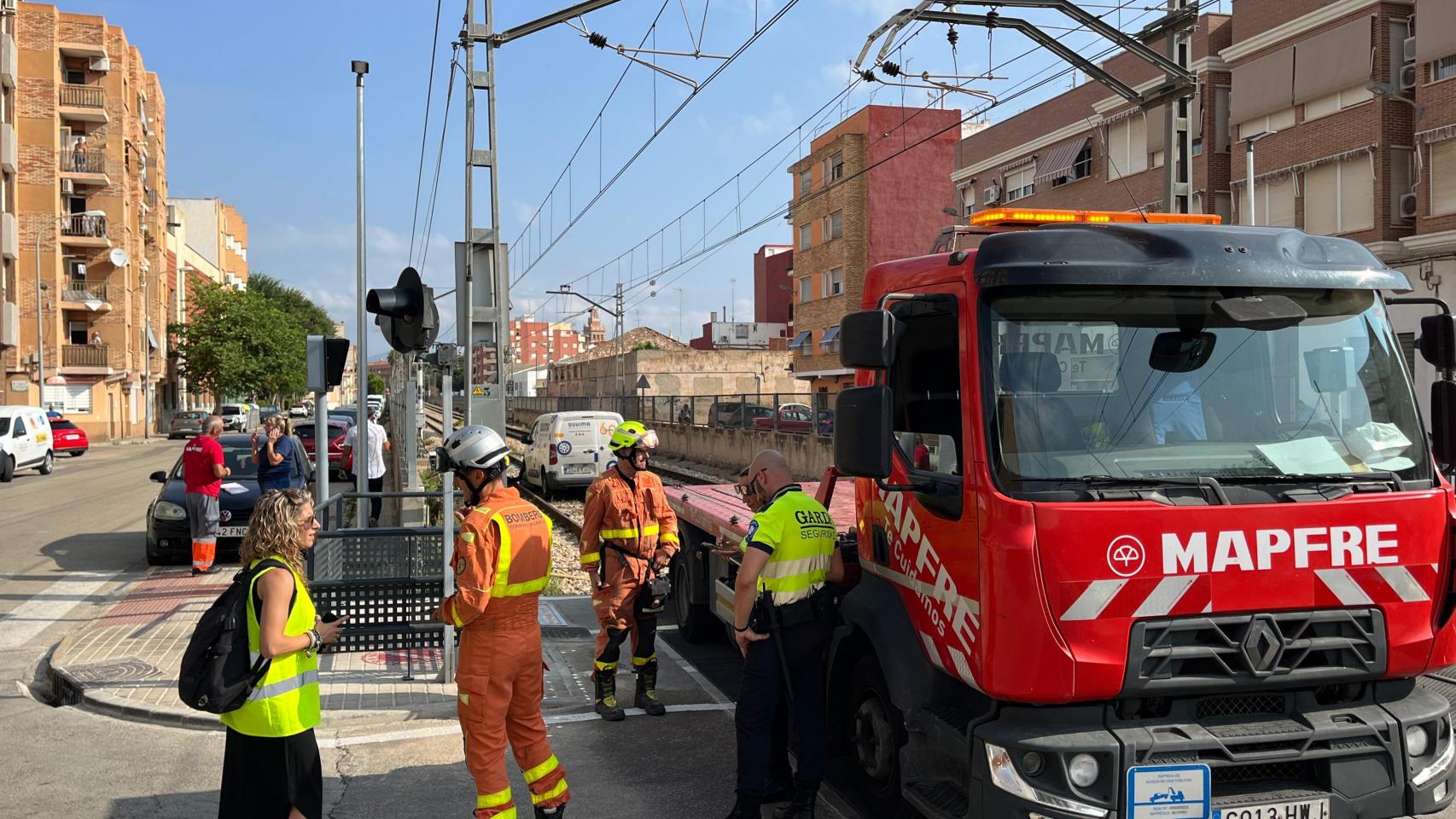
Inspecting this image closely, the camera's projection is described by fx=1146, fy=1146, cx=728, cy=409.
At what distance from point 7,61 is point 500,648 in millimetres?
56062

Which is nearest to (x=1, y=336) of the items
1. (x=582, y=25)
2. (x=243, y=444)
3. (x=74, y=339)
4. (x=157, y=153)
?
(x=74, y=339)

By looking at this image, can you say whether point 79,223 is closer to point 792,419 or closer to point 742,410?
point 742,410

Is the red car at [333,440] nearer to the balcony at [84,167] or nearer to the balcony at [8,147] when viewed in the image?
the balcony at [8,147]

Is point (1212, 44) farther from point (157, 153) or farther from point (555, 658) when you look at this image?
point (157, 153)

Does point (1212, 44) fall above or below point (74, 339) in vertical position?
above

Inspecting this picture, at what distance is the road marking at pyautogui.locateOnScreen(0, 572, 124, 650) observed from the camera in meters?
10.0

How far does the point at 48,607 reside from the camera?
1123 cm

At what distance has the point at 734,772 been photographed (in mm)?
6250

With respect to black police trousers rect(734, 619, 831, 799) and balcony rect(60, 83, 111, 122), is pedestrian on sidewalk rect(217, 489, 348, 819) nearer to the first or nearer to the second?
black police trousers rect(734, 619, 831, 799)

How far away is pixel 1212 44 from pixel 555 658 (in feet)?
99.5

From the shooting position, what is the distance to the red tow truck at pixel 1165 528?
4.07m

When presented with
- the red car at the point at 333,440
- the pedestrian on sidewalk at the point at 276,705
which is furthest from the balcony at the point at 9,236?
the pedestrian on sidewalk at the point at 276,705

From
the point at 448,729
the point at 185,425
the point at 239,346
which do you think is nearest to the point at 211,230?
the point at 239,346

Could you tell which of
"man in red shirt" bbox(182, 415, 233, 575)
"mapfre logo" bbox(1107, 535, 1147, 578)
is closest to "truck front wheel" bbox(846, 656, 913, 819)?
"mapfre logo" bbox(1107, 535, 1147, 578)
